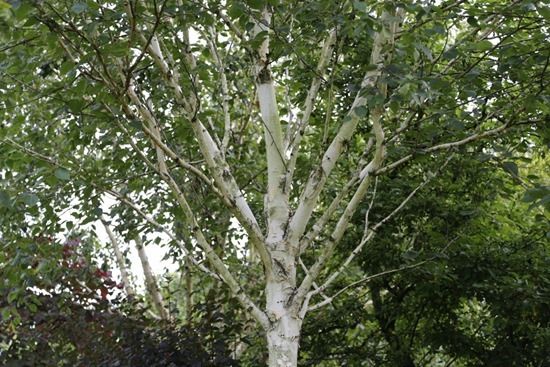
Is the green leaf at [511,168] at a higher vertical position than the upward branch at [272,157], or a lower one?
lower

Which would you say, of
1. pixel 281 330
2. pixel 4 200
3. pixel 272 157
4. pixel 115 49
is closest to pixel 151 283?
pixel 272 157

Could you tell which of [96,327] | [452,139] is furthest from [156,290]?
[452,139]

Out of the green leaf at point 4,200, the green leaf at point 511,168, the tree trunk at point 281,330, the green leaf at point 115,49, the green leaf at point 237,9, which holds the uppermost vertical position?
the green leaf at point 237,9

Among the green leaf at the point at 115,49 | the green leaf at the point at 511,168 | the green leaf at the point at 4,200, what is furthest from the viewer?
the green leaf at the point at 511,168

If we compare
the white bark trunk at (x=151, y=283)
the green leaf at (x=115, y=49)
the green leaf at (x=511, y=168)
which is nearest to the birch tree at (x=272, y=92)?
the green leaf at (x=115, y=49)

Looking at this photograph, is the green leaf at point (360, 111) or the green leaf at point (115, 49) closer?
the green leaf at point (115, 49)

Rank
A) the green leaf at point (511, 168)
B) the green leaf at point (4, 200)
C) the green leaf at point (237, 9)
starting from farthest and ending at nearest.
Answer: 1. the green leaf at point (511, 168)
2. the green leaf at point (237, 9)
3. the green leaf at point (4, 200)

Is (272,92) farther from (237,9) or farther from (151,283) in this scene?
(151,283)

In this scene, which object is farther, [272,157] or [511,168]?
[272,157]

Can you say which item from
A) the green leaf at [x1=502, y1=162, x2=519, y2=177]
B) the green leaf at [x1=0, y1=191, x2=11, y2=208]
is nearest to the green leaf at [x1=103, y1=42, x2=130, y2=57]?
the green leaf at [x1=0, y1=191, x2=11, y2=208]

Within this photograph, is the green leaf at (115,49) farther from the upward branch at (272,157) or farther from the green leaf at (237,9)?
the upward branch at (272,157)

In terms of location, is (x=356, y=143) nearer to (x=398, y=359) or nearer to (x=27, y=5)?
(x=398, y=359)

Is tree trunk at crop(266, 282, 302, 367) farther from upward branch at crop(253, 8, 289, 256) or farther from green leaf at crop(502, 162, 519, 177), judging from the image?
green leaf at crop(502, 162, 519, 177)

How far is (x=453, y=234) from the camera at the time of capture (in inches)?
183
